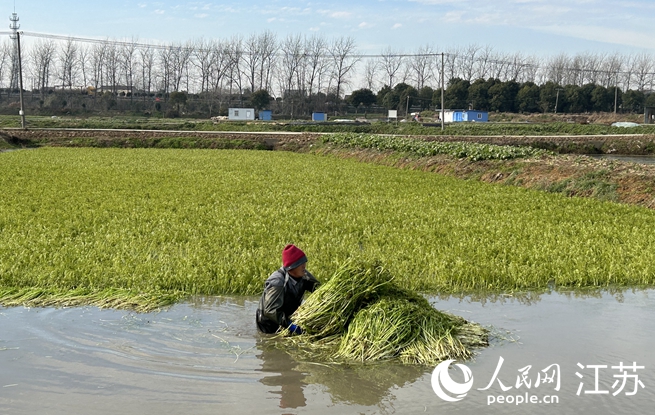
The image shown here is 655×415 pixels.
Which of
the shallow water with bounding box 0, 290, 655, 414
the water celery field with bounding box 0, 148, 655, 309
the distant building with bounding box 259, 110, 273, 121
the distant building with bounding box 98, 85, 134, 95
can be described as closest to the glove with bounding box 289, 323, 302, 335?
the shallow water with bounding box 0, 290, 655, 414

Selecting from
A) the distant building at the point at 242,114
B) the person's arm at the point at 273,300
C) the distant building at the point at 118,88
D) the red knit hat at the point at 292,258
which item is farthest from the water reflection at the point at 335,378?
the distant building at the point at 118,88

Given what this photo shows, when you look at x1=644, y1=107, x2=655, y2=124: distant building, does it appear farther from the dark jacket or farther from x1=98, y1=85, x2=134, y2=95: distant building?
the dark jacket

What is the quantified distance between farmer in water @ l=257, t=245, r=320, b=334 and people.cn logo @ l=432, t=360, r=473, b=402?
1.52 metres

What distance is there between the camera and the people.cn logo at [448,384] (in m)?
5.54

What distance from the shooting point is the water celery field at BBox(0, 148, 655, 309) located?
880cm

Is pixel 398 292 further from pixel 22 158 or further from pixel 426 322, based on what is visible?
pixel 22 158

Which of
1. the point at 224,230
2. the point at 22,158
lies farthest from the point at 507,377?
the point at 22,158

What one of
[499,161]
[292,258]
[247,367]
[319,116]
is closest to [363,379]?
[247,367]

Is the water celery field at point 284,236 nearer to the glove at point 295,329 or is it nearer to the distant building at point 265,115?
the glove at point 295,329

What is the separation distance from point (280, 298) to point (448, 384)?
1.94 meters

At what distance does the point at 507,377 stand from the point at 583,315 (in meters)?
2.35

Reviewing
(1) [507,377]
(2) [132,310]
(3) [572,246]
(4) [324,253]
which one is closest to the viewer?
(1) [507,377]

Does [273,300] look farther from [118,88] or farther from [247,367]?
[118,88]

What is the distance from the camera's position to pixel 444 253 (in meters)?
10.3
